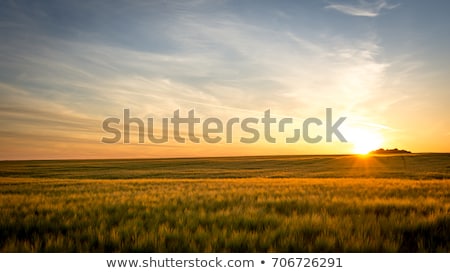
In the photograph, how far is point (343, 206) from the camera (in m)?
4.94

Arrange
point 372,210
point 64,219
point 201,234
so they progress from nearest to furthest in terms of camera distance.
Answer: point 201,234
point 64,219
point 372,210

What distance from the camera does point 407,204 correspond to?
16.7ft

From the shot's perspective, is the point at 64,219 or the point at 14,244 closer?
the point at 14,244
